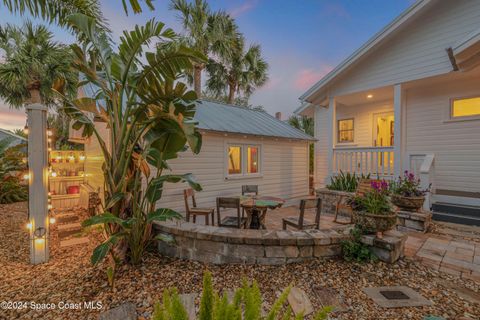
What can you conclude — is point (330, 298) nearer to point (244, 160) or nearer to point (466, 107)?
point (244, 160)

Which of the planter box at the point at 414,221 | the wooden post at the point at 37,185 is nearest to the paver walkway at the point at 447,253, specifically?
the planter box at the point at 414,221

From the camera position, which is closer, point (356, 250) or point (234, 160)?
point (356, 250)

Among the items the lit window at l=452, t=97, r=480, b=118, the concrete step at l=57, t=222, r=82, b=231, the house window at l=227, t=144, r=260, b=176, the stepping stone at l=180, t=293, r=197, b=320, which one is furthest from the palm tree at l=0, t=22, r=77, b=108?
the lit window at l=452, t=97, r=480, b=118

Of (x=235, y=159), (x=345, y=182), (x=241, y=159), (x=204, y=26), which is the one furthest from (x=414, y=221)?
(x=204, y=26)

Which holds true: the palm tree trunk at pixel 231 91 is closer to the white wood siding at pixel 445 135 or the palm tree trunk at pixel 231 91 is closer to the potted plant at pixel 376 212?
the white wood siding at pixel 445 135

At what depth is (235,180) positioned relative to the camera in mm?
7461

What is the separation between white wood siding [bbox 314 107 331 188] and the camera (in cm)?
1037

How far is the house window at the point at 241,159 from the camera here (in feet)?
24.6

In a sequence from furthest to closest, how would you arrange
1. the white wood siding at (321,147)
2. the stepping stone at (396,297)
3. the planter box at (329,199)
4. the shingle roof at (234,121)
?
1. the white wood siding at (321,147)
2. the shingle roof at (234,121)
3. the planter box at (329,199)
4. the stepping stone at (396,297)

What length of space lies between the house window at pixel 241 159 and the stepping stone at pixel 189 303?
15.5 feet

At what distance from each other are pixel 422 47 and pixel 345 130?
13.0 ft

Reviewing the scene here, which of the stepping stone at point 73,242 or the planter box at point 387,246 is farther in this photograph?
the stepping stone at point 73,242

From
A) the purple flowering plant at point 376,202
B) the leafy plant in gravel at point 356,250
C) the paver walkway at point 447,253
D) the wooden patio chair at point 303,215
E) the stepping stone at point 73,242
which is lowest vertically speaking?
the stepping stone at point 73,242

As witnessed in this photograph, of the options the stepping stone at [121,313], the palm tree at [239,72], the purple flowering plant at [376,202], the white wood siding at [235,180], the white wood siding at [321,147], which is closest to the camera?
the stepping stone at [121,313]
